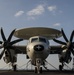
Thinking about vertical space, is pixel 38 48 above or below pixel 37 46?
below

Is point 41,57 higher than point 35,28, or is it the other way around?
point 35,28

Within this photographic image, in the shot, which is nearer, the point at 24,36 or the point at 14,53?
the point at 24,36

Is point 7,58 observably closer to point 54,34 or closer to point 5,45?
point 5,45

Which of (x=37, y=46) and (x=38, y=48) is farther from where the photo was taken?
(x=37, y=46)

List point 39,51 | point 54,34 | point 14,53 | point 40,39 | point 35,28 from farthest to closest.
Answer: point 14,53
point 54,34
point 35,28
point 40,39
point 39,51

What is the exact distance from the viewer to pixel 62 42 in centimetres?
3278

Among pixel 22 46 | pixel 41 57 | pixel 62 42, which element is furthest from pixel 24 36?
pixel 41 57

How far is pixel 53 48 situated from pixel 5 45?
1047 centimetres

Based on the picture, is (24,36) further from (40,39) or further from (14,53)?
(40,39)

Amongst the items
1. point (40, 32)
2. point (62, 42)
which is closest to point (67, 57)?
point (62, 42)

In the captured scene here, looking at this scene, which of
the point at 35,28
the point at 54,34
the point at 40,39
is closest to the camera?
the point at 40,39

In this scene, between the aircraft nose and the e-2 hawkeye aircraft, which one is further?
the e-2 hawkeye aircraft

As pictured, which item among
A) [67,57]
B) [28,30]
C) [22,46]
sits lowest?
[67,57]

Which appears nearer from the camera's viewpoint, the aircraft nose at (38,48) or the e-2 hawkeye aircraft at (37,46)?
the aircraft nose at (38,48)
